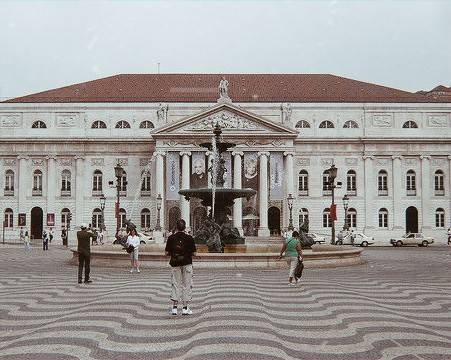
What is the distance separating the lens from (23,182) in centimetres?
6669

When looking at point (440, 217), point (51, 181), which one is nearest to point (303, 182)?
point (440, 217)

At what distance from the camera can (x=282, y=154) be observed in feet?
211

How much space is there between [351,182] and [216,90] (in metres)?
17.4

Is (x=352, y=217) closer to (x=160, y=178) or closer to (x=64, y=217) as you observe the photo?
(x=160, y=178)

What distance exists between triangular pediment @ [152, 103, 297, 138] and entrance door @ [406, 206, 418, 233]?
49.1 feet

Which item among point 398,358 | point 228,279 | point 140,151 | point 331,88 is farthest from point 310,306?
point 331,88

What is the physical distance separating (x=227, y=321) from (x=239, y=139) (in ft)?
178

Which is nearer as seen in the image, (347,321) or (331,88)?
(347,321)

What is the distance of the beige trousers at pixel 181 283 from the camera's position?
37.9 feet

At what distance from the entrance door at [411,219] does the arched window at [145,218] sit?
27.0m

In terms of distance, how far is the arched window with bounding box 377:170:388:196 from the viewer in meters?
67.3

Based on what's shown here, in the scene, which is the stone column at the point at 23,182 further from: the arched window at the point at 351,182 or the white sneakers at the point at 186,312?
the white sneakers at the point at 186,312

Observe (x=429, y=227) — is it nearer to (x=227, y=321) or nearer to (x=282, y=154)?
(x=282, y=154)

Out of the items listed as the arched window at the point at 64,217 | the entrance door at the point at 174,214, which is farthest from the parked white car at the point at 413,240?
the arched window at the point at 64,217
